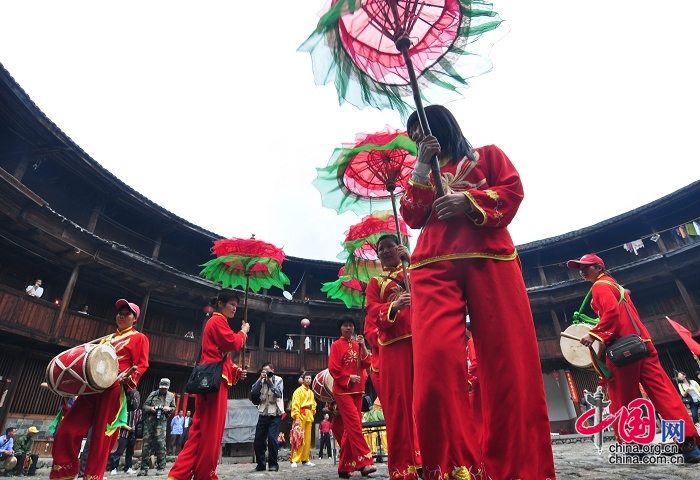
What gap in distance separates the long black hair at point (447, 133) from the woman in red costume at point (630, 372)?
2682mm

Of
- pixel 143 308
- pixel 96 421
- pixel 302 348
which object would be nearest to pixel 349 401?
pixel 96 421

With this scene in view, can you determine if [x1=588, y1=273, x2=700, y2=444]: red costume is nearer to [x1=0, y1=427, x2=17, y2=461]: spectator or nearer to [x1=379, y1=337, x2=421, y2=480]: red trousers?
[x1=379, y1=337, x2=421, y2=480]: red trousers

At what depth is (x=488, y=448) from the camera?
165 cm

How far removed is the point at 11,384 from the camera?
35.1ft

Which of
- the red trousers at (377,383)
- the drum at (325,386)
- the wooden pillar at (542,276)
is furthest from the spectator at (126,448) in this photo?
the wooden pillar at (542,276)

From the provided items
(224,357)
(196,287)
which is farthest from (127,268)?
(224,357)

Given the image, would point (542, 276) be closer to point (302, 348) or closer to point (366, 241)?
point (302, 348)

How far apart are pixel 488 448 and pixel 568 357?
4659 millimetres

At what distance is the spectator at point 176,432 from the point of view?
1215 centimetres

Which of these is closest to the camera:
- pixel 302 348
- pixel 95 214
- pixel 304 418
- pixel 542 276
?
pixel 304 418

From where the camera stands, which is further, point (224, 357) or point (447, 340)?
Answer: point (224, 357)

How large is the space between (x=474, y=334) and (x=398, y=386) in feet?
4.77

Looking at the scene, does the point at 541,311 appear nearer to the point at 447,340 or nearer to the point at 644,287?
the point at 644,287

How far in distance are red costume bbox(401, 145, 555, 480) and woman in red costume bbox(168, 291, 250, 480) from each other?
118 inches
